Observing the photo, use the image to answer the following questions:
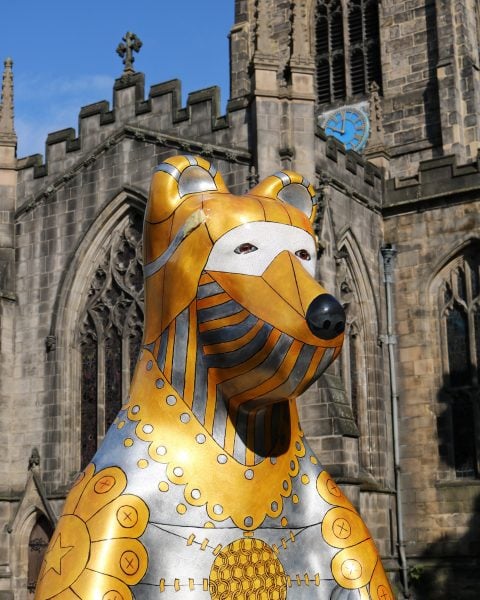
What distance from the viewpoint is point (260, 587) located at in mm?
4402

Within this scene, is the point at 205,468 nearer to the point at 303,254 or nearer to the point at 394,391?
the point at 303,254

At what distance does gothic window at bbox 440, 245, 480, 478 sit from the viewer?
52.2 ft

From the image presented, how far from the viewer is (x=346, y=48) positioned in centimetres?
2486

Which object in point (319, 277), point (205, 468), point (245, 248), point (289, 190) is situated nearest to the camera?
point (205, 468)

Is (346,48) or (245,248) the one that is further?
(346,48)

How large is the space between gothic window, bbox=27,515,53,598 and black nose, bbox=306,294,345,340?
11.5m

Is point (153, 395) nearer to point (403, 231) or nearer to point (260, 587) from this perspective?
point (260, 587)

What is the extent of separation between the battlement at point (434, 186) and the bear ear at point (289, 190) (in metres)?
11.9

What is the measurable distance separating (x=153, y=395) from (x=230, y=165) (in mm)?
9948

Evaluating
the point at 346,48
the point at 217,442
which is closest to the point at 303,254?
the point at 217,442

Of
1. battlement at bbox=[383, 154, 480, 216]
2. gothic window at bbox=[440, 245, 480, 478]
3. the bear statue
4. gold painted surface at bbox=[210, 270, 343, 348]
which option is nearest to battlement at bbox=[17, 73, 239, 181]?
battlement at bbox=[383, 154, 480, 216]

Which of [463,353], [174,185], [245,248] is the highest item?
[463,353]

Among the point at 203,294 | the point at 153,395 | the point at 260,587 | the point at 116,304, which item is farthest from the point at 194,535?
the point at 116,304

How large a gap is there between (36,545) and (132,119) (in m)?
6.94
